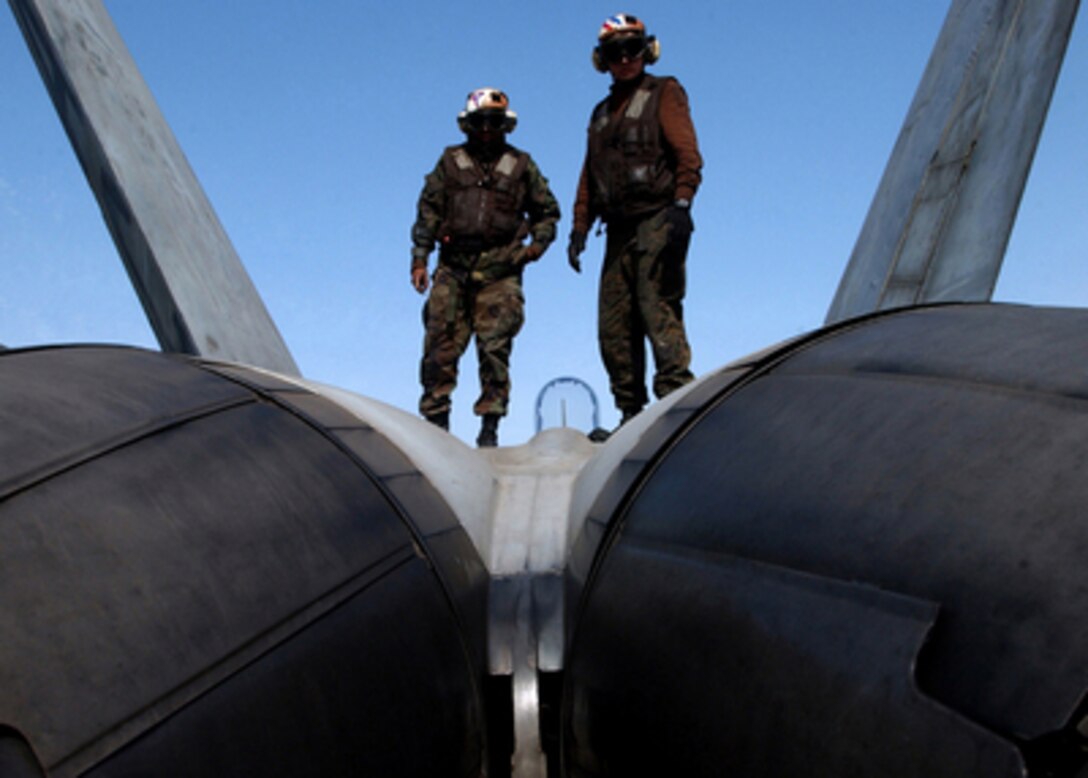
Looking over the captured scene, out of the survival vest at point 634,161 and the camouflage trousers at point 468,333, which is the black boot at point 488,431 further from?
the survival vest at point 634,161

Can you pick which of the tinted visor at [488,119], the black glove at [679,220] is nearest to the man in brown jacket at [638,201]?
the black glove at [679,220]

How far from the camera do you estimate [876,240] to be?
5.51 metres

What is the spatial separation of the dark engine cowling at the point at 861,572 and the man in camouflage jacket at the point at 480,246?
15.4ft

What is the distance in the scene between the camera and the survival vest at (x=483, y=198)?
7059 mm

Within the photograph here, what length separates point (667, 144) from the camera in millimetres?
6312

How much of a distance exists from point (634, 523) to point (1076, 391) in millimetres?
770

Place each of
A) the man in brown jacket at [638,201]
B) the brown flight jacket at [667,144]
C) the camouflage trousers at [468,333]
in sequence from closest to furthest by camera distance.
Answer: the man in brown jacket at [638,201], the brown flight jacket at [667,144], the camouflage trousers at [468,333]

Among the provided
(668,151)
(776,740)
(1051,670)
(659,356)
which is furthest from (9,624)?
(668,151)

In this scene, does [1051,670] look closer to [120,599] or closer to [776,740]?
[776,740]

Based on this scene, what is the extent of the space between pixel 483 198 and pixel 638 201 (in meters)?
1.38

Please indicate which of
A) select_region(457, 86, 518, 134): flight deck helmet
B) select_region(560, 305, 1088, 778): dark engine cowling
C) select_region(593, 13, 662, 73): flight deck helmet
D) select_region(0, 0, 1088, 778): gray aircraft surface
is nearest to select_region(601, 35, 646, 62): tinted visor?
select_region(593, 13, 662, 73): flight deck helmet

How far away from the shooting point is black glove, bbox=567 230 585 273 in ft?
21.7

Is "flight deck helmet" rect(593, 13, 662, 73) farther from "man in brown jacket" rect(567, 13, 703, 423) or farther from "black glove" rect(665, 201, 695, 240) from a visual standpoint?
"black glove" rect(665, 201, 695, 240)

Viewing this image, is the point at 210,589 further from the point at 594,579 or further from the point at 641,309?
the point at 641,309
